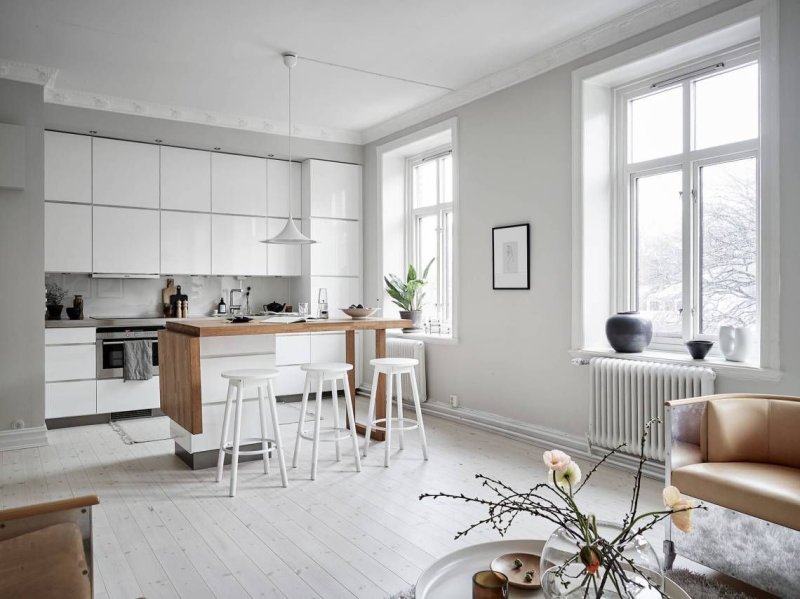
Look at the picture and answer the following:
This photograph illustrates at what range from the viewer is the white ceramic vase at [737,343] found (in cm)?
340

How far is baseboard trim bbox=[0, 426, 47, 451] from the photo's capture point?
4500 millimetres

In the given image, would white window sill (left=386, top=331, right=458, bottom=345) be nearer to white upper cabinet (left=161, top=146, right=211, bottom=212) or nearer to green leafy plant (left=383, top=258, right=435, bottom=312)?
green leafy plant (left=383, top=258, right=435, bottom=312)

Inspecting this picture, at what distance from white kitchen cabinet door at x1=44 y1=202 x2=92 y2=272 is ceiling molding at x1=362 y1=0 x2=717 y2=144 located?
3142 mm

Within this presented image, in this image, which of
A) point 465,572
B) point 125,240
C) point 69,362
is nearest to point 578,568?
point 465,572

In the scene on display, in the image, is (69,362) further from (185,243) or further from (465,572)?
(465,572)

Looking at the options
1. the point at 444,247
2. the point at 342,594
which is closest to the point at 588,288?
the point at 444,247

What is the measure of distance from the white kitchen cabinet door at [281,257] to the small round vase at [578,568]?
535 cm

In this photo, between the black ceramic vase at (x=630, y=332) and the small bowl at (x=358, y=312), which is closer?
the black ceramic vase at (x=630, y=332)

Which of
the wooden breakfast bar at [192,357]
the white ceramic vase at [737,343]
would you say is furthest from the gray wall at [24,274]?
the white ceramic vase at [737,343]

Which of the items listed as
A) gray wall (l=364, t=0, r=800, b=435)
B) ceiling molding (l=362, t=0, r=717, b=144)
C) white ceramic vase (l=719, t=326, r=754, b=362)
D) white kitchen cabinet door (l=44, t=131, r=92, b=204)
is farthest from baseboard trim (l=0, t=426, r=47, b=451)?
white ceramic vase (l=719, t=326, r=754, b=362)

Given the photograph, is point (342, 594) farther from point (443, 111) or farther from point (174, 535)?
point (443, 111)

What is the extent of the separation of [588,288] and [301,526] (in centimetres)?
247

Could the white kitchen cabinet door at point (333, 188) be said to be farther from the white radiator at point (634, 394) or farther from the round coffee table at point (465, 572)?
the round coffee table at point (465, 572)

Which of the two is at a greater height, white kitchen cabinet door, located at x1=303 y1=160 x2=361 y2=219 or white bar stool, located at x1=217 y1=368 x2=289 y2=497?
white kitchen cabinet door, located at x1=303 y1=160 x2=361 y2=219
